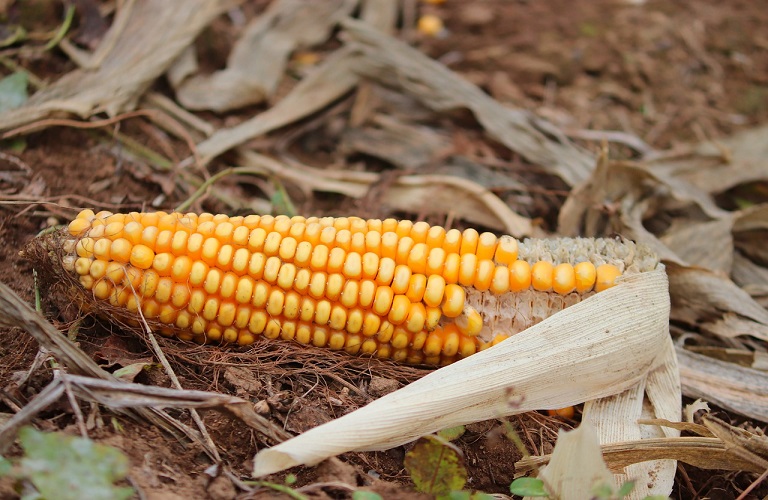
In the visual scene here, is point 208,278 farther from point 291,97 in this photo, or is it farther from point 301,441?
point 291,97

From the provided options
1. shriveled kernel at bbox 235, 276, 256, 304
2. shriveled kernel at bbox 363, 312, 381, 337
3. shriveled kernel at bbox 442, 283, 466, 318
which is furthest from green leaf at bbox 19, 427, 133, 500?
shriveled kernel at bbox 442, 283, 466, 318

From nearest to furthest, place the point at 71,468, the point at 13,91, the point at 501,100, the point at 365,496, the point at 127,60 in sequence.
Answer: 1. the point at 71,468
2. the point at 365,496
3. the point at 13,91
4. the point at 127,60
5. the point at 501,100

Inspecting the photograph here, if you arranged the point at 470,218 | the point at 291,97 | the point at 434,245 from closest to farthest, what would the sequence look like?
1. the point at 434,245
2. the point at 470,218
3. the point at 291,97

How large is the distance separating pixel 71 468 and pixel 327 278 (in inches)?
40.7

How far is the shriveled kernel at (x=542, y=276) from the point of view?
245 centimetres

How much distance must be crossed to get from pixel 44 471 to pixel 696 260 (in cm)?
293

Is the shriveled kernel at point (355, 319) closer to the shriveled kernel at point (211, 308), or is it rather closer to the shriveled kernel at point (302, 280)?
the shriveled kernel at point (302, 280)

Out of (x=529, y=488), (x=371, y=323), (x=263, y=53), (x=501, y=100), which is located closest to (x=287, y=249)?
(x=371, y=323)

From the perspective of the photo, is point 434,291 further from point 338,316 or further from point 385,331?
point 338,316

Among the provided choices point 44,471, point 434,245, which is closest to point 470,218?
point 434,245

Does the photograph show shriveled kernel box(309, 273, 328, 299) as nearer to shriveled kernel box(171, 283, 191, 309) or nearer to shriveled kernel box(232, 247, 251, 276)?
shriveled kernel box(232, 247, 251, 276)

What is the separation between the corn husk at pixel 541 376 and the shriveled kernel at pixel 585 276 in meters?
0.07

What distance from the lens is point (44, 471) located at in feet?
5.53

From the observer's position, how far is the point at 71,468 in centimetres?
170
